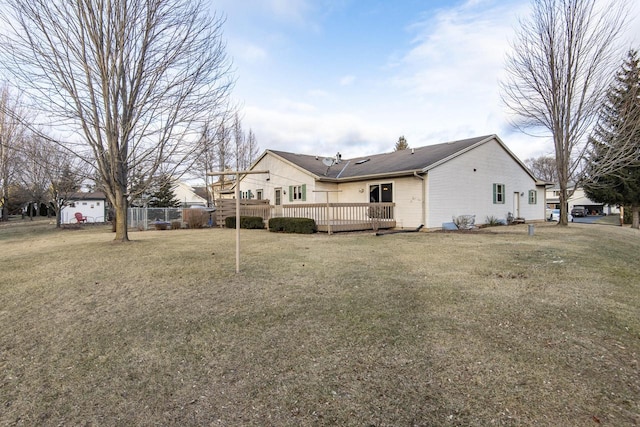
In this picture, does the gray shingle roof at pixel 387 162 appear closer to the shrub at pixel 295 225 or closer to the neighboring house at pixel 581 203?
the shrub at pixel 295 225

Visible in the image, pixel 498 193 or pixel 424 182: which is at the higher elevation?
pixel 424 182

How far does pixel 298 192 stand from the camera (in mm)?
18859

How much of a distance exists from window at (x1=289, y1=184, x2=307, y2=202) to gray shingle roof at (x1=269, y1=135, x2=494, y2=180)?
1.10 metres

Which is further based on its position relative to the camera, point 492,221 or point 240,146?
point 240,146

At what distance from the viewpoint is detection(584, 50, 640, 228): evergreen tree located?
643 inches

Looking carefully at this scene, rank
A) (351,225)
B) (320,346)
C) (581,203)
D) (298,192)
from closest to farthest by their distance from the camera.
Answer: (320,346), (351,225), (298,192), (581,203)

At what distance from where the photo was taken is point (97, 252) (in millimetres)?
8633

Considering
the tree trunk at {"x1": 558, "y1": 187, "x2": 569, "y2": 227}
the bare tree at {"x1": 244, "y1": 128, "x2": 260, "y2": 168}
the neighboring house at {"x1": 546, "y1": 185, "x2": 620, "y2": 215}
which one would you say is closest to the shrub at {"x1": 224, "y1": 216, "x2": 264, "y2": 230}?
the tree trunk at {"x1": 558, "y1": 187, "x2": 569, "y2": 227}

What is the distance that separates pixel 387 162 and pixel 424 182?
385 cm

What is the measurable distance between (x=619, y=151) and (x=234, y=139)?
2750 cm

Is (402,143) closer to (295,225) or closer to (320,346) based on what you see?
(295,225)

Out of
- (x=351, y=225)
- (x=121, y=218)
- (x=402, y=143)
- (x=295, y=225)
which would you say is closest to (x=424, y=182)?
(x=351, y=225)

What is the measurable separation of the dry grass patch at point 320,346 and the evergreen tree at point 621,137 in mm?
14091

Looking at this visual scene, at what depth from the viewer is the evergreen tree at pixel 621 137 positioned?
16344 millimetres
